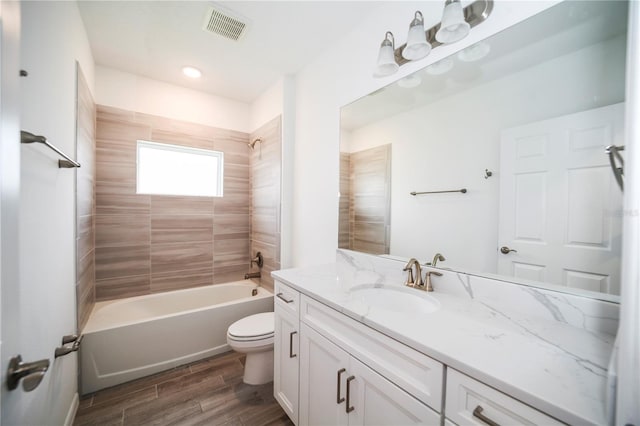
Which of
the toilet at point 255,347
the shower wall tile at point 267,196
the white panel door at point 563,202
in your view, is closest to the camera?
the white panel door at point 563,202

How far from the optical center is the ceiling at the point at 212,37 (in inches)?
62.9

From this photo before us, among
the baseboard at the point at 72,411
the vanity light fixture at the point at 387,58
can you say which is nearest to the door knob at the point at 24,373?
the baseboard at the point at 72,411

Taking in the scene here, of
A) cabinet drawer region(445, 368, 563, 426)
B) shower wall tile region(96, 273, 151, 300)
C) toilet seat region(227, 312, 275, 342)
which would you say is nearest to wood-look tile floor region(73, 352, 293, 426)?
toilet seat region(227, 312, 275, 342)

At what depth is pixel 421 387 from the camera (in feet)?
2.40

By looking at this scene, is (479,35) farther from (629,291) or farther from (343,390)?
(343,390)

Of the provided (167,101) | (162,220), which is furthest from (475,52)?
(162,220)

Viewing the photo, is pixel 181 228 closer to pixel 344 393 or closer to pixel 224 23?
pixel 224 23

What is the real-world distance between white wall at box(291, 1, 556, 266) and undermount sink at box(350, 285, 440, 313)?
66 centimetres

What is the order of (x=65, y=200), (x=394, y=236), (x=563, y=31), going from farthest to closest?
1. (x=394, y=236)
2. (x=65, y=200)
3. (x=563, y=31)

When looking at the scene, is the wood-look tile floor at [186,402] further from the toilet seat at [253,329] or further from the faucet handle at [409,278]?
the faucet handle at [409,278]

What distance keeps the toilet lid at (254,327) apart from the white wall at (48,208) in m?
0.94

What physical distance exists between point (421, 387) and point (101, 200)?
9.72 feet

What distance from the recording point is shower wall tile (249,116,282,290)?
8.23 feet

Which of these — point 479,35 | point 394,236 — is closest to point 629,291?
point 394,236
